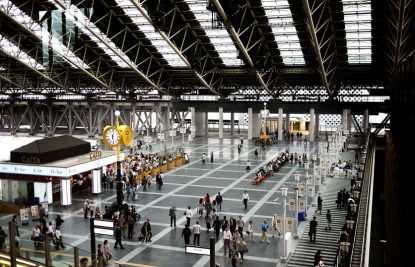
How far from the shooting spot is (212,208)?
24.5 m

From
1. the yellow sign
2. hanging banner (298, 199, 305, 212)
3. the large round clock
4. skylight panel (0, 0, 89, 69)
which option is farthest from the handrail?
skylight panel (0, 0, 89, 69)

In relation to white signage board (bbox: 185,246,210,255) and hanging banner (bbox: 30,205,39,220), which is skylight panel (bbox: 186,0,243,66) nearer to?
hanging banner (bbox: 30,205,39,220)

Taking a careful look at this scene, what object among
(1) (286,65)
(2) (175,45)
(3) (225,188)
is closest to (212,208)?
(3) (225,188)

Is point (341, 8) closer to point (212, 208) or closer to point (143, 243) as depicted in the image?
point (212, 208)

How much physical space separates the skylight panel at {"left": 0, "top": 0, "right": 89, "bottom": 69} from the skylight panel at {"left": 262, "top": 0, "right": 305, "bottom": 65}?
20799 millimetres

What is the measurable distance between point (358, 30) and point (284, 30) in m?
6.02

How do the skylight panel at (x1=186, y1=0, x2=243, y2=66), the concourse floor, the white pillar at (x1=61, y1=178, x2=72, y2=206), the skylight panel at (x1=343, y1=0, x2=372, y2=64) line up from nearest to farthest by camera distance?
the concourse floor < the white pillar at (x1=61, y1=178, x2=72, y2=206) < the skylight panel at (x1=343, y1=0, x2=372, y2=64) < the skylight panel at (x1=186, y1=0, x2=243, y2=66)

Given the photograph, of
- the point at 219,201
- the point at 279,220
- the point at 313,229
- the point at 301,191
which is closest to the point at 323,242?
the point at 313,229

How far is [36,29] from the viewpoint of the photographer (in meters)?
41.5

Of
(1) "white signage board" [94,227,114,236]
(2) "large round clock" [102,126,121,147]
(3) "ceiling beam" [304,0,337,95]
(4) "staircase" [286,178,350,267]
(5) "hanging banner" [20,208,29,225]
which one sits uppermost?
(3) "ceiling beam" [304,0,337,95]

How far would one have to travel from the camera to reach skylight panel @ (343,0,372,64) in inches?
1314

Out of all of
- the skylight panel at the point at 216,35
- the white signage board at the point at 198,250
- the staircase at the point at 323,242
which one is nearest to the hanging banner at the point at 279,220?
the staircase at the point at 323,242

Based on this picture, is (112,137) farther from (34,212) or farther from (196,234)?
(196,234)

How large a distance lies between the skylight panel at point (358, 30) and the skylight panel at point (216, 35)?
1059cm
